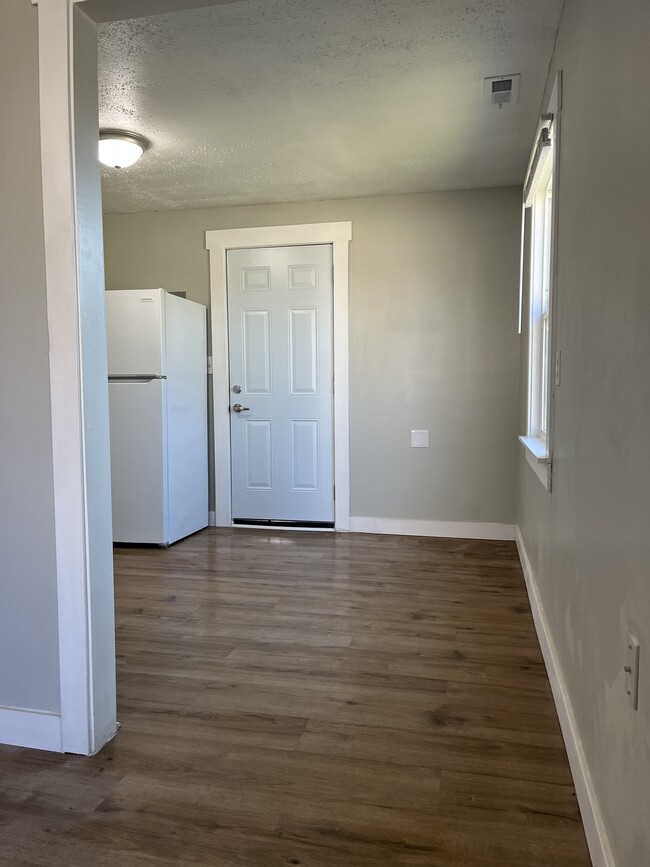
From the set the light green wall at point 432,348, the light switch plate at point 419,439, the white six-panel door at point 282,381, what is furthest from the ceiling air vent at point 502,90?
the light switch plate at point 419,439

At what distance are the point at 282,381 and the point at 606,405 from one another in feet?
10.7

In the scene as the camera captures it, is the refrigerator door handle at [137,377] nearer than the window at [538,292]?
No

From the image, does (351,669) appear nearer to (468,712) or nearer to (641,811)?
(468,712)

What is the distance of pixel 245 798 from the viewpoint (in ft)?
5.00

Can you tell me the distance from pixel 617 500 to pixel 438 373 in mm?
3025

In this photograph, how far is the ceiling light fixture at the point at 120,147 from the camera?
308 centimetres

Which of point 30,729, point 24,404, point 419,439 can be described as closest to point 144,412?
point 419,439

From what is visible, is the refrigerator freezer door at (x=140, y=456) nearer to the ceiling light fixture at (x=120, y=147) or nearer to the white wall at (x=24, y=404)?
the ceiling light fixture at (x=120, y=147)

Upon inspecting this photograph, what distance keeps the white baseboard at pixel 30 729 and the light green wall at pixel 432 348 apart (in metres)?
2.79

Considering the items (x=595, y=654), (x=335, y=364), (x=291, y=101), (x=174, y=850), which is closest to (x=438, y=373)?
(x=335, y=364)

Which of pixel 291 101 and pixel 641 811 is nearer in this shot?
pixel 641 811

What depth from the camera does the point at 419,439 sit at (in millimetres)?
4191

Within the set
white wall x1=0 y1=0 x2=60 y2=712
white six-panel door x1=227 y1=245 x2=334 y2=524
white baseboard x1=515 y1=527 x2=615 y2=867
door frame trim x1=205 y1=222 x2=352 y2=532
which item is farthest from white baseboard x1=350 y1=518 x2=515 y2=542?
white wall x1=0 y1=0 x2=60 y2=712

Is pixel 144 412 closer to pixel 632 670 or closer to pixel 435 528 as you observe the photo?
pixel 435 528
